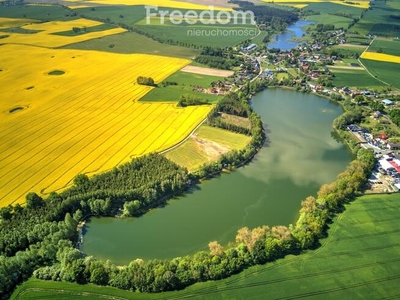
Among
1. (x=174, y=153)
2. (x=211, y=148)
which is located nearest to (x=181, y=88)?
(x=211, y=148)

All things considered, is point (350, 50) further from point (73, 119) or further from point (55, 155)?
point (55, 155)

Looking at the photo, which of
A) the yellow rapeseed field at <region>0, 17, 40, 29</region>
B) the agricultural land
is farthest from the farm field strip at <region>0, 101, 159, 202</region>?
the yellow rapeseed field at <region>0, 17, 40, 29</region>

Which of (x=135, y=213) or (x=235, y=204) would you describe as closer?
(x=135, y=213)

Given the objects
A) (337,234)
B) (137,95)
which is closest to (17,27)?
(137,95)

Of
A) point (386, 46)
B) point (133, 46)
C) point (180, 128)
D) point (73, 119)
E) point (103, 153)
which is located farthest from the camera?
point (386, 46)

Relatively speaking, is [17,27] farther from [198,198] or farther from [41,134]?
[198,198]

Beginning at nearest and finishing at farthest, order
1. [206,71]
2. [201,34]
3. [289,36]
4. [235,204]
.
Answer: [235,204]
[206,71]
[201,34]
[289,36]

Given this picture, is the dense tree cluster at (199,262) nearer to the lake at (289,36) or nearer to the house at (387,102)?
the house at (387,102)

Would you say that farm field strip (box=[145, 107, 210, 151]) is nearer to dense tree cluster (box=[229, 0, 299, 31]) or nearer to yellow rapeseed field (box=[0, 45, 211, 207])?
yellow rapeseed field (box=[0, 45, 211, 207])
